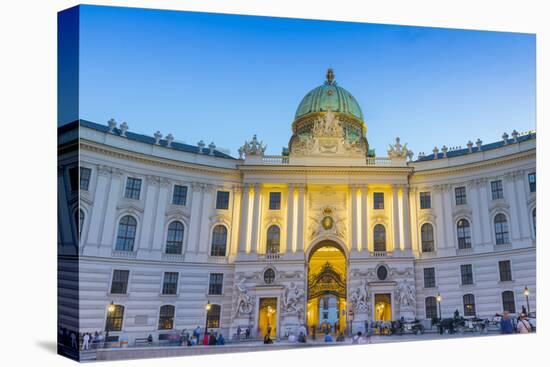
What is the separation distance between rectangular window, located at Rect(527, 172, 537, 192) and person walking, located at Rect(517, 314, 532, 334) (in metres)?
9.56

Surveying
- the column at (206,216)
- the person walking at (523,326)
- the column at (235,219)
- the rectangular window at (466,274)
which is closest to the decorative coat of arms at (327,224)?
the column at (235,219)

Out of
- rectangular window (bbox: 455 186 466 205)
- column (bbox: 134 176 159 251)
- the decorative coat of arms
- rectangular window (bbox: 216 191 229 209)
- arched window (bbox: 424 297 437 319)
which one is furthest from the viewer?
rectangular window (bbox: 455 186 466 205)

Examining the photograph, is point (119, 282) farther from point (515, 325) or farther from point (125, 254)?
point (515, 325)

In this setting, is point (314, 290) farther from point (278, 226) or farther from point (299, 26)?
point (299, 26)

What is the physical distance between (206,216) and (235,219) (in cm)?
230

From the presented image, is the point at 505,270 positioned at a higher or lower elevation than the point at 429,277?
higher

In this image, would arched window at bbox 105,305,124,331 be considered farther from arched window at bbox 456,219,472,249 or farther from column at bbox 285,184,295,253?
arched window at bbox 456,219,472,249

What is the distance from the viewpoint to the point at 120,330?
29.3m

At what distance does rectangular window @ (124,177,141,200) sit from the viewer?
33.2 meters

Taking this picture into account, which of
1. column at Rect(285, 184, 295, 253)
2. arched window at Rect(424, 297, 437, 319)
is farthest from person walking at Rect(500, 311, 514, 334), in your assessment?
column at Rect(285, 184, 295, 253)

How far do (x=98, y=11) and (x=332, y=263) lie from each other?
30483 mm

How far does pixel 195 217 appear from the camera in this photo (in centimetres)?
3512

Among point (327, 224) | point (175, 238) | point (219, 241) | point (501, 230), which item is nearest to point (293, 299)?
point (327, 224)

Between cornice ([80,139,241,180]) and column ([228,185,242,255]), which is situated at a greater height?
cornice ([80,139,241,180])
